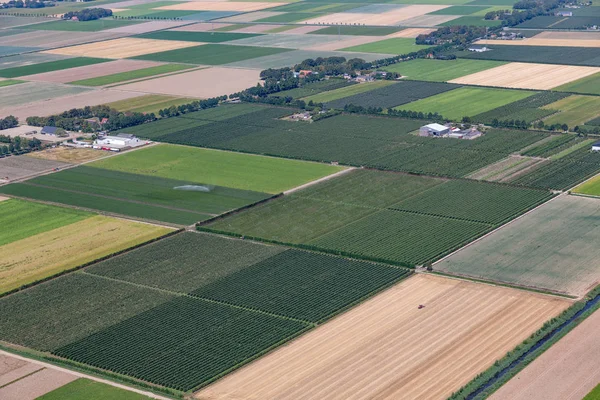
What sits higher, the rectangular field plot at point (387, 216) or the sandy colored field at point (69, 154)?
the sandy colored field at point (69, 154)

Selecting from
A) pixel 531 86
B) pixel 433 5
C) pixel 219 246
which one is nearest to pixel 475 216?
pixel 219 246

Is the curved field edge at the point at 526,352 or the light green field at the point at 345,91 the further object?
the light green field at the point at 345,91

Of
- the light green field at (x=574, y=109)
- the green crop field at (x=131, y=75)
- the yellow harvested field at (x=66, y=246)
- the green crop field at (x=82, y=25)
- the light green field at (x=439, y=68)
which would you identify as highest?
the green crop field at (x=82, y=25)

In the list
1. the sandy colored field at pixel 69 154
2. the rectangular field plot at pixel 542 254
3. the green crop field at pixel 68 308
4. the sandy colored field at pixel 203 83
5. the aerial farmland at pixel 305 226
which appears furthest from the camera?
the sandy colored field at pixel 203 83

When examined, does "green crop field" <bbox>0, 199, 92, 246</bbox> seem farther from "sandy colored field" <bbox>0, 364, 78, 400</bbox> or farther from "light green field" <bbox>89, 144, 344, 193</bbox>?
"sandy colored field" <bbox>0, 364, 78, 400</bbox>

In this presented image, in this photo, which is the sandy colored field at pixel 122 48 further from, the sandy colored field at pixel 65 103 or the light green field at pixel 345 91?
the light green field at pixel 345 91

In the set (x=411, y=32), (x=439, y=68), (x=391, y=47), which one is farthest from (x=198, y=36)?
(x=439, y=68)

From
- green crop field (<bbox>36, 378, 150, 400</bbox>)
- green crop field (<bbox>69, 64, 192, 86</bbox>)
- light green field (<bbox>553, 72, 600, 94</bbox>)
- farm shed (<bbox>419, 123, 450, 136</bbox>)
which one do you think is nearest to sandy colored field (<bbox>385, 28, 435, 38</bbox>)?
green crop field (<bbox>69, 64, 192, 86</bbox>)

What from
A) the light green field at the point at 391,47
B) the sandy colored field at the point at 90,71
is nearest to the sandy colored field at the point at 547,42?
the light green field at the point at 391,47
